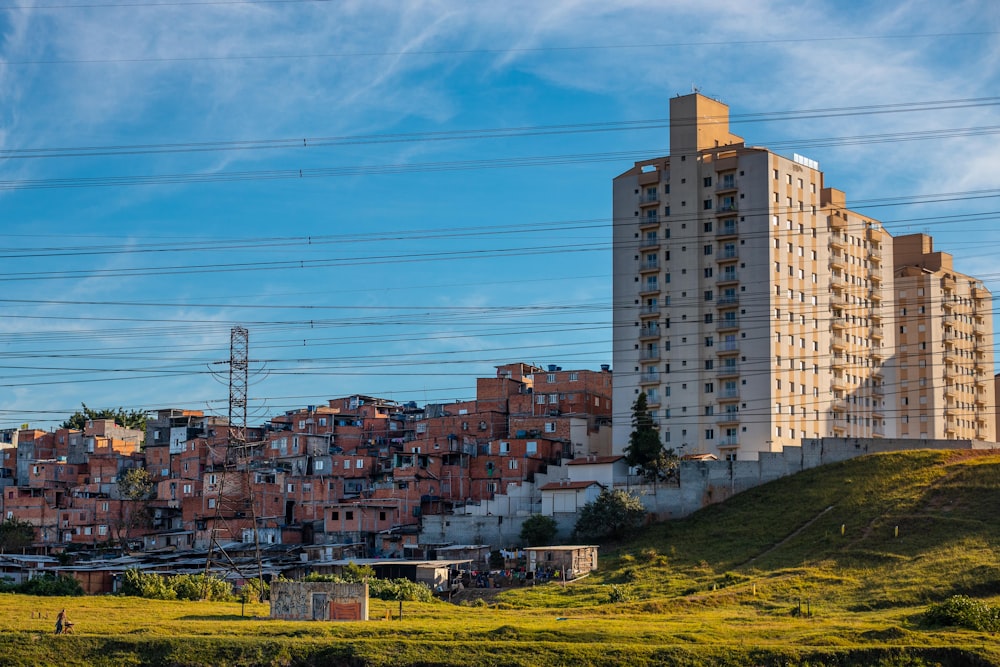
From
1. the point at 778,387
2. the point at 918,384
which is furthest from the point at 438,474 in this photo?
the point at 918,384

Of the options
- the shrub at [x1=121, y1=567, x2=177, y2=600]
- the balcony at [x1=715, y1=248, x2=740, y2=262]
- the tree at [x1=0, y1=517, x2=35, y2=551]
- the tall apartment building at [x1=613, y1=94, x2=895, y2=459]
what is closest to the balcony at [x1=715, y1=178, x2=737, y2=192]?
the tall apartment building at [x1=613, y1=94, x2=895, y2=459]

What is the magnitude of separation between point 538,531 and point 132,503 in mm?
49169

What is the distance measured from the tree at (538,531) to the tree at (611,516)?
212cm

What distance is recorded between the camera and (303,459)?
121625 mm

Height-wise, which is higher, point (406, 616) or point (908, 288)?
point (908, 288)

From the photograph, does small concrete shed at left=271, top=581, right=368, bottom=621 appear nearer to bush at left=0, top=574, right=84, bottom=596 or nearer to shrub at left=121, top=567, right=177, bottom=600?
shrub at left=121, top=567, right=177, bottom=600

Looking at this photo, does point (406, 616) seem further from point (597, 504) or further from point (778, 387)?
point (778, 387)

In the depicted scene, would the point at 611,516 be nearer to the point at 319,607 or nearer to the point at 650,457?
the point at 650,457

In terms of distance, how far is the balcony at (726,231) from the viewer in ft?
385

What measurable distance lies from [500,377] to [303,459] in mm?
21749

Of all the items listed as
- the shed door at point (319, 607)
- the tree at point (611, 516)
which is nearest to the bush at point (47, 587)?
the shed door at point (319, 607)

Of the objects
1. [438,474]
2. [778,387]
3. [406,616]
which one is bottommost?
[406,616]

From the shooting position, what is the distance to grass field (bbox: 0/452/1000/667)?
57375mm

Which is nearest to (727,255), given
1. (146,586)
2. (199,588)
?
(199,588)
